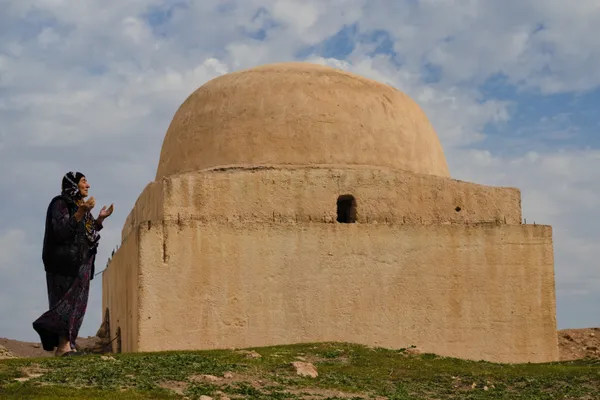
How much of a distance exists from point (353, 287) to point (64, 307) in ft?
15.3

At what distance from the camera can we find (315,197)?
13883mm

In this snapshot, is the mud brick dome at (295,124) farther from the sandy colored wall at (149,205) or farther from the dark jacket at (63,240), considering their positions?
the dark jacket at (63,240)

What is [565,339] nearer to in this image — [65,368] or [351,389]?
[351,389]

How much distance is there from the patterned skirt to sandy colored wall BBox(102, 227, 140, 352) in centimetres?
216

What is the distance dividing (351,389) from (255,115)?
21.3 feet

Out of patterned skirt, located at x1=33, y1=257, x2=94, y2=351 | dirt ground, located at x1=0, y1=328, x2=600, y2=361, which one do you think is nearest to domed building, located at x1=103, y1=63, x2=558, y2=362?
patterned skirt, located at x1=33, y1=257, x2=94, y2=351

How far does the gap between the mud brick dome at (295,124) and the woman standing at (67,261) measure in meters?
4.43

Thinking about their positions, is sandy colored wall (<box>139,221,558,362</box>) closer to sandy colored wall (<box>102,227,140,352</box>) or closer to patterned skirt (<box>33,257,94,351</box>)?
sandy colored wall (<box>102,227,140,352</box>)

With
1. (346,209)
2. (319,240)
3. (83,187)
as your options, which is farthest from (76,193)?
(346,209)

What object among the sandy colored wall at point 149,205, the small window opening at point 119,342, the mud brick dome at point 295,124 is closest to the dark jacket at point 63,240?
the sandy colored wall at point 149,205

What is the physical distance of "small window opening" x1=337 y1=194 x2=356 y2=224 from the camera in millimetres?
14078

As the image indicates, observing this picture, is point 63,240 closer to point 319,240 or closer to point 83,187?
point 83,187

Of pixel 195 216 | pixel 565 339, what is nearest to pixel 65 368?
pixel 195 216

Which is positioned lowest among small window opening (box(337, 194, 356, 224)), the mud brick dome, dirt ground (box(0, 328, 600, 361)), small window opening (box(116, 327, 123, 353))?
dirt ground (box(0, 328, 600, 361))
